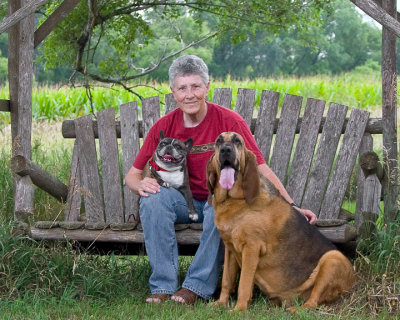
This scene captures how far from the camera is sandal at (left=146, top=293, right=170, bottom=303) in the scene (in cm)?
425

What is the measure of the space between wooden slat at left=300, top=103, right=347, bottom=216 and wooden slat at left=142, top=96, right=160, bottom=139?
1.48 m

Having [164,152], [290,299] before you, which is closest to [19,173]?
[164,152]

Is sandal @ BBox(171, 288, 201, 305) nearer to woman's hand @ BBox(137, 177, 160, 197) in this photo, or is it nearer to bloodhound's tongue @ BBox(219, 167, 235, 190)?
woman's hand @ BBox(137, 177, 160, 197)

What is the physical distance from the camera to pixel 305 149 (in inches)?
214

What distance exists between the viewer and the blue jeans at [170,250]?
14.1ft

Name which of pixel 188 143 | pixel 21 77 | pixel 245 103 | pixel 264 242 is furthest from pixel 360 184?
pixel 21 77

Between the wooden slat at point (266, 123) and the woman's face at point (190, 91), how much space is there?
117 centimetres

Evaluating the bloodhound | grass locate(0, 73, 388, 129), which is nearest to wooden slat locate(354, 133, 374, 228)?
the bloodhound

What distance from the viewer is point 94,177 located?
561 centimetres

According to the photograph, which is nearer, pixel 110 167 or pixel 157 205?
pixel 157 205

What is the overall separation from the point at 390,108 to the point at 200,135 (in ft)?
4.98

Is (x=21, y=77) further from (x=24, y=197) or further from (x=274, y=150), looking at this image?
(x=274, y=150)

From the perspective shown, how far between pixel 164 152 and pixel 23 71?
172cm

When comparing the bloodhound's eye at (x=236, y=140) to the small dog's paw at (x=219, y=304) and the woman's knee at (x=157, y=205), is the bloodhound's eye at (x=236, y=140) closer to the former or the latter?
the woman's knee at (x=157, y=205)
